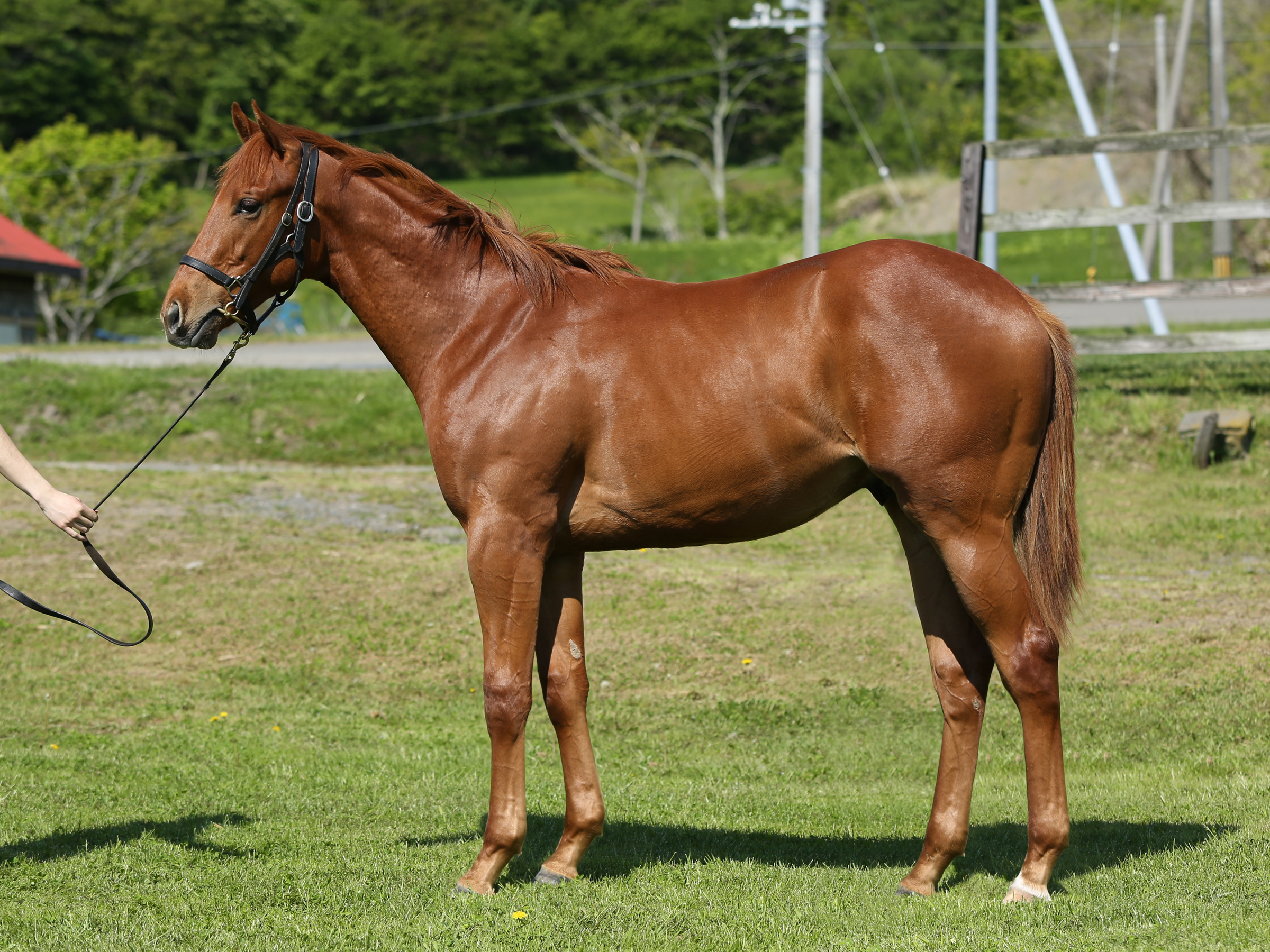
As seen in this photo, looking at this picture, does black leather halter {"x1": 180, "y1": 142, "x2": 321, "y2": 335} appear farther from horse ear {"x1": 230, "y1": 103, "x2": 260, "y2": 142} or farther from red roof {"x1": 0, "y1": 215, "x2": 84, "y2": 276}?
red roof {"x1": 0, "y1": 215, "x2": 84, "y2": 276}

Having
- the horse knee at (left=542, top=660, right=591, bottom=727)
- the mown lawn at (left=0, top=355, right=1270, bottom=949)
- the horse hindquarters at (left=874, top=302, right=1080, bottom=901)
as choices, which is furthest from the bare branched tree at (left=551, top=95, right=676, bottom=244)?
the horse hindquarters at (left=874, top=302, right=1080, bottom=901)

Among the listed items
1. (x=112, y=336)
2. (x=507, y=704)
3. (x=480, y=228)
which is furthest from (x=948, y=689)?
(x=112, y=336)

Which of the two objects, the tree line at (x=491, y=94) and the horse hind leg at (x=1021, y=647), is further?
the tree line at (x=491, y=94)

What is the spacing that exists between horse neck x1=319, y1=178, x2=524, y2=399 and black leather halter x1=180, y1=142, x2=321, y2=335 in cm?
11

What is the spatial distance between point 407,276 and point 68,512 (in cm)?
151

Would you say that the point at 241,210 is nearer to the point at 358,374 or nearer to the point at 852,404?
the point at 852,404

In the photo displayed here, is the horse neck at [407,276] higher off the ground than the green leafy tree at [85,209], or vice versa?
the horse neck at [407,276]

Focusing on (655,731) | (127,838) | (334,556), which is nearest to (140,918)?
(127,838)

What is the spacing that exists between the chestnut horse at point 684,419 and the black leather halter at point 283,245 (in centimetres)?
3

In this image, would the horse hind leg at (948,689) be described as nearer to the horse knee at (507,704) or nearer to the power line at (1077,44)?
the horse knee at (507,704)

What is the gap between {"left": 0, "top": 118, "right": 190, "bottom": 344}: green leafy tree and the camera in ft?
123

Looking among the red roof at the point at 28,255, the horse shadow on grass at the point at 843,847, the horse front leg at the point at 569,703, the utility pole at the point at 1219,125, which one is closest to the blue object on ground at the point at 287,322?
the red roof at the point at 28,255

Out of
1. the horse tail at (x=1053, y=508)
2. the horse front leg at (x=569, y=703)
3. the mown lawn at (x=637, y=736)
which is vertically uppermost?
the horse tail at (x=1053, y=508)

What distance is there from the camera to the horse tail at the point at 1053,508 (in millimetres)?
4324
